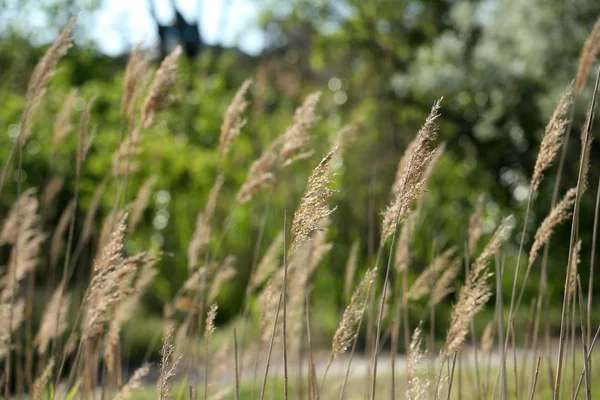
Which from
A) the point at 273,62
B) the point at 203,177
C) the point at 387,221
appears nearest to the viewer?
the point at 387,221

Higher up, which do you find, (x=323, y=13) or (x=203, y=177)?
(x=323, y=13)

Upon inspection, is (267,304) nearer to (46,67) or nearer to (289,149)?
(289,149)

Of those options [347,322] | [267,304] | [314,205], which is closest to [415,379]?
[347,322]

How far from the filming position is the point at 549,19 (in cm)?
848

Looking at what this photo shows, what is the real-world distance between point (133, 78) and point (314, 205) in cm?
104

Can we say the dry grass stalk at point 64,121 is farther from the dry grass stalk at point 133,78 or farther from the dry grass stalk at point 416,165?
the dry grass stalk at point 416,165

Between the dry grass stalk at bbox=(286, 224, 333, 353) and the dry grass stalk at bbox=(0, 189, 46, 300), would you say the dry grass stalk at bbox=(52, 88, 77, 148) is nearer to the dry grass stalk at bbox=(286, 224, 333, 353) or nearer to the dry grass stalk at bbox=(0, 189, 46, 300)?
the dry grass stalk at bbox=(0, 189, 46, 300)

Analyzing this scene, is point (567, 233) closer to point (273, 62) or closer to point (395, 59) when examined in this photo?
point (395, 59)

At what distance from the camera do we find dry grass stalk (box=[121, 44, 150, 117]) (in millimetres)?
2289

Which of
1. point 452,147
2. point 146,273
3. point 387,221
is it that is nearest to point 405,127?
point 452,147

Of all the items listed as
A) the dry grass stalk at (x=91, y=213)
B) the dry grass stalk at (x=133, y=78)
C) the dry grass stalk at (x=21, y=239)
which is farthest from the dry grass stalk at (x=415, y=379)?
the dry grass stalk at (x=21, y=239)

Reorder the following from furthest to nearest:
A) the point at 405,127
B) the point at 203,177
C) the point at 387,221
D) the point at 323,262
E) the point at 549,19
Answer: the point at 405,127
the point at 203,177
the point at 323,262
the point at 549,19
the point at 387,221

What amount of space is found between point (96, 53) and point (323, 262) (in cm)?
866

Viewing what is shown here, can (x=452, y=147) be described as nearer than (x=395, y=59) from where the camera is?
Yes
